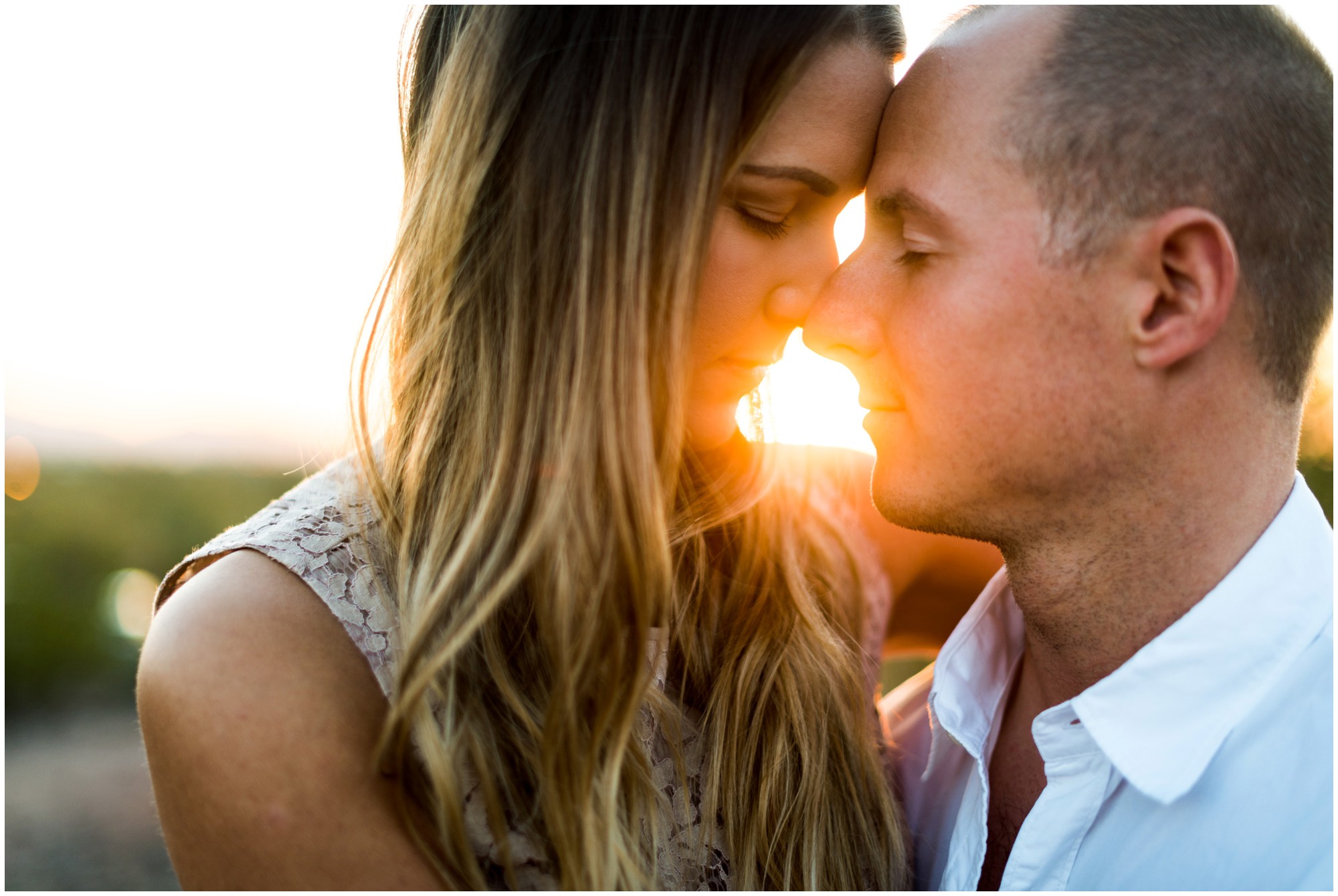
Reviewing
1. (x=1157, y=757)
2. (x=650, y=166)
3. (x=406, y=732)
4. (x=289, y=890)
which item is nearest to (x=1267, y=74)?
(x=650, y=166)

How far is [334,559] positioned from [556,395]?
0.57 m

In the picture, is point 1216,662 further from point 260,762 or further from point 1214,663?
point 260,762

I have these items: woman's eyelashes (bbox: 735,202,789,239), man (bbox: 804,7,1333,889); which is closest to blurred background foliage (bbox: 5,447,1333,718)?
man (bbox: 804,7,1333,889)

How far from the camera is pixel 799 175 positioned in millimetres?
1870

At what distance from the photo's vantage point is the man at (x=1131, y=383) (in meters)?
1.82

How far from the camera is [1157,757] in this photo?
1.84 m

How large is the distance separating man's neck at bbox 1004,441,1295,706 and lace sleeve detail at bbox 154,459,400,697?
5.01 ft

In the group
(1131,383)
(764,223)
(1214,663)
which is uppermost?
(764,223)

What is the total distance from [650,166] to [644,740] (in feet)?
4.17

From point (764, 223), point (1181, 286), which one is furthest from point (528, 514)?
point (1181, 286)

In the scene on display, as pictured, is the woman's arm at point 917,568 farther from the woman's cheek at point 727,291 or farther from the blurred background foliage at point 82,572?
the blurred background foliage at point 82,572

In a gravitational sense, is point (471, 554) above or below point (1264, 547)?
below

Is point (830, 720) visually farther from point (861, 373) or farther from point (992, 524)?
point (861, 373)

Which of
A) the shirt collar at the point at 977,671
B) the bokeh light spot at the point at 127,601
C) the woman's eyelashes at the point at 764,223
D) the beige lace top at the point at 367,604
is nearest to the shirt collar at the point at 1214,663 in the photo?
the shirt collar at the point at 977,671
